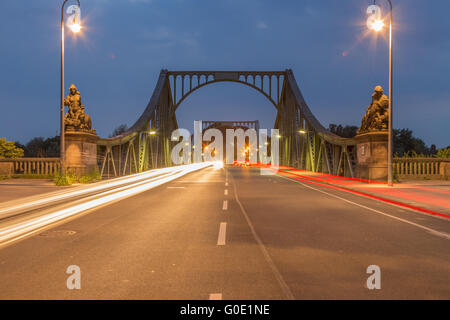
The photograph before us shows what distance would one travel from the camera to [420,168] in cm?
2528

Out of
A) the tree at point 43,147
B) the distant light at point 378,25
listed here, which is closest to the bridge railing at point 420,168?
the distant light at point 378,25

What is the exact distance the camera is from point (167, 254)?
20.2 feet

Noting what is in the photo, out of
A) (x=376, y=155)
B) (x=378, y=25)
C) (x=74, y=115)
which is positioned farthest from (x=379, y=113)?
(x=74, y=115)

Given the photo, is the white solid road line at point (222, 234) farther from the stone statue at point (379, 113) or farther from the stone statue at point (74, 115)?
the stone statue at point (379, 113)

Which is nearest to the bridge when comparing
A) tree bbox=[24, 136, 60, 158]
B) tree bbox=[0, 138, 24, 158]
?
tree bbox=[0, 138, 24, 158]

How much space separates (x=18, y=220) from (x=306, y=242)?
685cm

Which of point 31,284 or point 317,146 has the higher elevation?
point 317,146

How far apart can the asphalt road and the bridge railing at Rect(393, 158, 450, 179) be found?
16.1 meters

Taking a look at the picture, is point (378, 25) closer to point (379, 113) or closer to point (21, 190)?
point (379, 113)

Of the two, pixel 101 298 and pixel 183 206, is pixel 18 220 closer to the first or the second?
pixel 183 206

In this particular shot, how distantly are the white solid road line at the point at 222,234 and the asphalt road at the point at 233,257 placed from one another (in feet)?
0.05

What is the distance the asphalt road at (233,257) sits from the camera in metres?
4.46

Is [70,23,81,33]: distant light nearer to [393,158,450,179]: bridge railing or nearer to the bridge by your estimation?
the bridge
